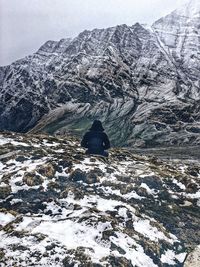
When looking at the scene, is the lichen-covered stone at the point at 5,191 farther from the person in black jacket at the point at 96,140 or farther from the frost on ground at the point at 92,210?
the person in black jacket at the point at 96,140

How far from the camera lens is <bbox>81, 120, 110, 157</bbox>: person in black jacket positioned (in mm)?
38250

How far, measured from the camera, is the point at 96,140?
3856cm

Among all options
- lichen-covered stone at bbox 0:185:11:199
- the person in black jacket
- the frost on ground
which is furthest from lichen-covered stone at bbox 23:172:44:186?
the person in black jacket

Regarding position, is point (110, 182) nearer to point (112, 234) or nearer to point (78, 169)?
point (78, 169)

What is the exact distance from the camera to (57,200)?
2903 centimetres

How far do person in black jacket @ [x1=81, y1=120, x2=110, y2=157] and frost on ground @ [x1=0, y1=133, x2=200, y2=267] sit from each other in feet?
4.12

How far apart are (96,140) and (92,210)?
12397 millimetres

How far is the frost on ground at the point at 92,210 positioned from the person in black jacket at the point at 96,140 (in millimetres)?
1256

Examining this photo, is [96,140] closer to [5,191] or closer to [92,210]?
[5,191]

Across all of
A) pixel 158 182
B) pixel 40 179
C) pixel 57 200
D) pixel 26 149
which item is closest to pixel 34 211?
pixel 57 200

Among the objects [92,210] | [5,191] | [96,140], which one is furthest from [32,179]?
[96,140]

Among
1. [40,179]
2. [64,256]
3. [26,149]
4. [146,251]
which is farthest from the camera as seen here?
[26,149]

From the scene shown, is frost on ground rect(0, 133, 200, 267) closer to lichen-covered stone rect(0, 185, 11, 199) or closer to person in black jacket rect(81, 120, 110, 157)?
lichen-covered stone rect(0, 185, 11, 199)

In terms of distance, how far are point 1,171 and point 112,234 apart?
12.2m
